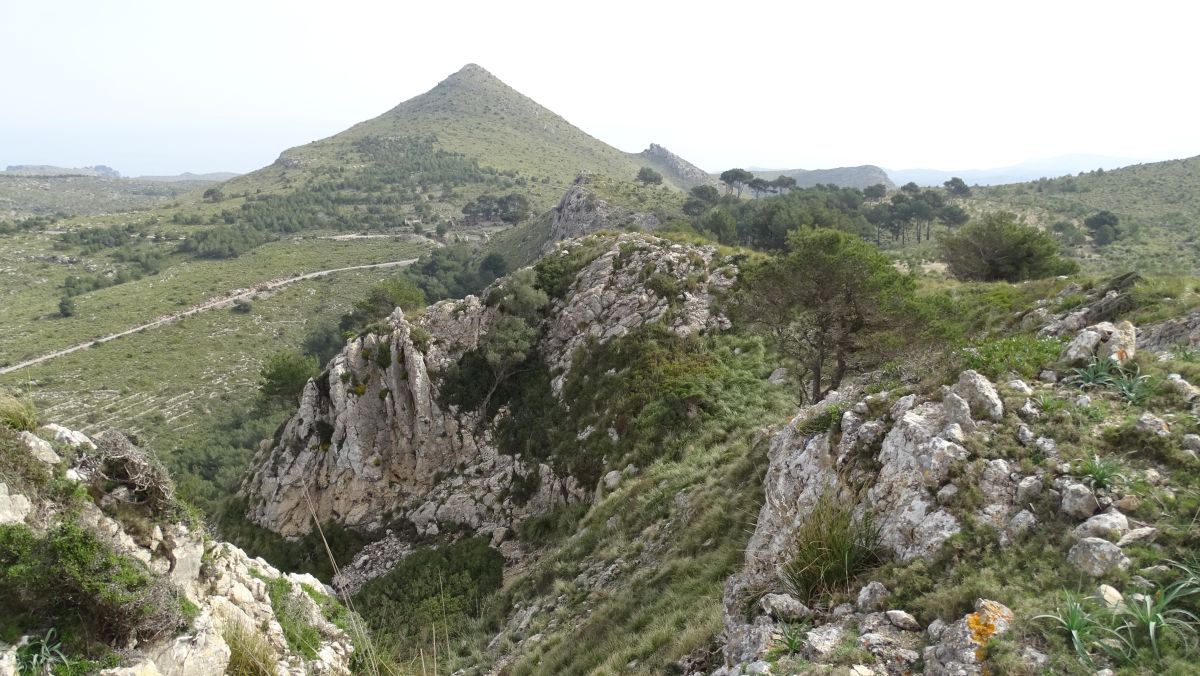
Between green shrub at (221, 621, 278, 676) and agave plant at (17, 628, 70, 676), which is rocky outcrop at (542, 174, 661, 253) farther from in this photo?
agave plant at (17, 628, 70, 676)

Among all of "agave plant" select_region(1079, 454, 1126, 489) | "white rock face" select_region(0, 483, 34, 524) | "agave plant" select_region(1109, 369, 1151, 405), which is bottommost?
"white rock face" select_region(0, 483, 34, 524)

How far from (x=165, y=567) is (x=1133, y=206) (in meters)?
88.4

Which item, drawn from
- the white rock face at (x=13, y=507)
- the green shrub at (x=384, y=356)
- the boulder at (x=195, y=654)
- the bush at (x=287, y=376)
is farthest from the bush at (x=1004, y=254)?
the bush at (x=287, y=376)

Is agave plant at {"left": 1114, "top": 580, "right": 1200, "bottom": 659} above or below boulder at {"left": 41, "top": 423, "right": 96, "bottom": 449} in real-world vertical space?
above

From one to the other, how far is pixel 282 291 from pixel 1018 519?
94.5 meters

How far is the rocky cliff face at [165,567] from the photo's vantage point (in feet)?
23.4

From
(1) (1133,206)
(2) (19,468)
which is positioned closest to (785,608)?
(2) (19,468)

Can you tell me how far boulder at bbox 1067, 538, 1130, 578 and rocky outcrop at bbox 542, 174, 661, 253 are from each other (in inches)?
2545

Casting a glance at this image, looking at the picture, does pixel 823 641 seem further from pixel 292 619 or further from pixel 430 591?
pixel 430 591

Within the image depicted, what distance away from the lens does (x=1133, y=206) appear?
60.6 meters

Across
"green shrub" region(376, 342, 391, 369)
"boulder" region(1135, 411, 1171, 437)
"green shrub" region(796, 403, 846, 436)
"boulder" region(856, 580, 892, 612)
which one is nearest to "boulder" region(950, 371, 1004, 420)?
"boulder" region(1135, 411, 1171, 437)

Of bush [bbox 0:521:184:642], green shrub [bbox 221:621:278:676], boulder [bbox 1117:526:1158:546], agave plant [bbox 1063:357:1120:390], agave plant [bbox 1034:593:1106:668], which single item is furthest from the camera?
green shrub [bbox 221:621:278:676]

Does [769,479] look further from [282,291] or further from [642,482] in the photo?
[282,291]

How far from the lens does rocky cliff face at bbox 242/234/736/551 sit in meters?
22.9
